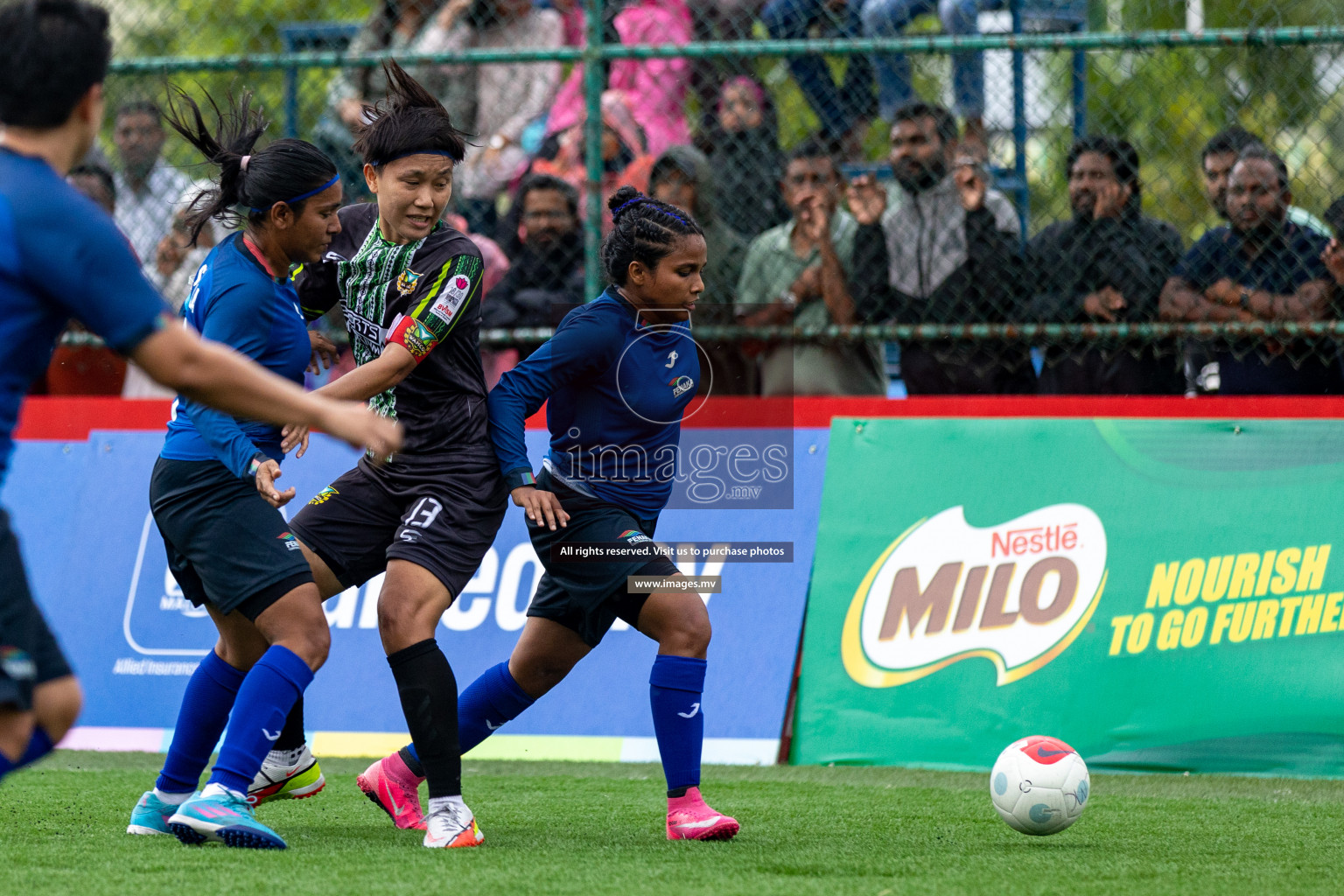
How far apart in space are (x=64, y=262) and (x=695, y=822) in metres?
2.45

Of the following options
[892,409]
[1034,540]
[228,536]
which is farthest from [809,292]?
[228,536]

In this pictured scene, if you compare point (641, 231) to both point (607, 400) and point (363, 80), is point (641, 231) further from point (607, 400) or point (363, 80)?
point (363, 80)

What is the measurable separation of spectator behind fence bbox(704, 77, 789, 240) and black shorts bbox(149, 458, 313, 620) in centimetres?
328

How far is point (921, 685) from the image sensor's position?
587 cm

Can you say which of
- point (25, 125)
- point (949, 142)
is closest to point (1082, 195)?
point (949, 142)

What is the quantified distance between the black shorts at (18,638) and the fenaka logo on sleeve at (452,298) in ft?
5.11

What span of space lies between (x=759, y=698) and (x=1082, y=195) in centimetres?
262

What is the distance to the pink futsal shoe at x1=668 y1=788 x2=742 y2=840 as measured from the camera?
425 centimetres

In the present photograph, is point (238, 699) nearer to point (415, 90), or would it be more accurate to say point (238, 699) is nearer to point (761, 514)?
point (415, 90)

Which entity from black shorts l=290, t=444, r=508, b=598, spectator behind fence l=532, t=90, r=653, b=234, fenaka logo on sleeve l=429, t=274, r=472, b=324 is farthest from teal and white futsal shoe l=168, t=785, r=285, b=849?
spectator behind fence l=532, t=90, r=653, b=234

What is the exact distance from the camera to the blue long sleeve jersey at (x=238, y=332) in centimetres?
398

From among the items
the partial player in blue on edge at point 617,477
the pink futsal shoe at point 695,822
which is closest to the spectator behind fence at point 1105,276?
the partial player in blue on edge at point 617,477

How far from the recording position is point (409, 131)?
4.30m

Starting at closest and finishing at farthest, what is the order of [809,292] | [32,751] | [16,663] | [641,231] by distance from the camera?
[16,663]
[32,751]
[641,231]
[809,292]
